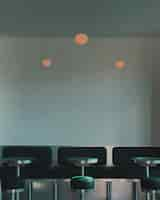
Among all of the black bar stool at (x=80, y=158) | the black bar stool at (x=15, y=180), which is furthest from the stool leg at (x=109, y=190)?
the black bar stool at (x=15, y=180)

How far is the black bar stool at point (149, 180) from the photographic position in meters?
4.00

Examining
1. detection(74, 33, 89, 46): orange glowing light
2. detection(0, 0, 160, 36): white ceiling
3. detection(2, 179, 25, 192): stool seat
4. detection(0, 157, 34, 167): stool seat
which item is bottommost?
detection(2, 179, 25, 192): stool seat

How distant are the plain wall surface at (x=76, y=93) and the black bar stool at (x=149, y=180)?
1.78 ft

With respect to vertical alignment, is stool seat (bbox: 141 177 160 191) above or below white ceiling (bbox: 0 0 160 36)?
below

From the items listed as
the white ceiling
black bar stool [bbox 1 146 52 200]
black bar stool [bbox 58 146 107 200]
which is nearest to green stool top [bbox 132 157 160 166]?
black bar stool [bbox 58 146 107 200]

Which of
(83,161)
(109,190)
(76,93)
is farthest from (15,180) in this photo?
(76,93)

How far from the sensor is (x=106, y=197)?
5.07 metres

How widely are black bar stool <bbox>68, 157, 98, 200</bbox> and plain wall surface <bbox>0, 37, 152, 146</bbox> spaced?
1.65 ft

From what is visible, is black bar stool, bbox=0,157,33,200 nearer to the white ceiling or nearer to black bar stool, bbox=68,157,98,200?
black bar stool, bbox=68,157,98,200

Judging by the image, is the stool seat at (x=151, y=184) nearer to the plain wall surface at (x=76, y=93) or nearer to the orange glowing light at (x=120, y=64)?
the plain wall surface at (x=76, y=93)

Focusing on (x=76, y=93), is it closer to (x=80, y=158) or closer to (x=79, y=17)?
(x=80, y=158)

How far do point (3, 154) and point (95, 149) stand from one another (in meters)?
1.17

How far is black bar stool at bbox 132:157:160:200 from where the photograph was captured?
4.00 meters

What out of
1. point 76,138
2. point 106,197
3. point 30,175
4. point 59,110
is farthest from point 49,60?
point 106,197
